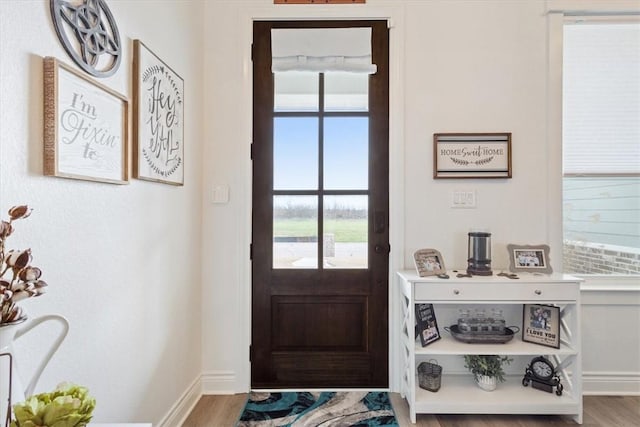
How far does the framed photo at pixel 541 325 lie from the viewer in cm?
199

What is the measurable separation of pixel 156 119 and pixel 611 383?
3.09 m

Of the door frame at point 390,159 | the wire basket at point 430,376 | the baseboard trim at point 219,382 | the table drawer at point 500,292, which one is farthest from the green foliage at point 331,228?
the baseboard trim at point 219,382

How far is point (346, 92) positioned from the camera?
229 cm

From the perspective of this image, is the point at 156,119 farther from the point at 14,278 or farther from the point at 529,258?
the point at 529,258

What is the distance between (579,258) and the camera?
230cm

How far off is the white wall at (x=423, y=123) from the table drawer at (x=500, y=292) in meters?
0.34

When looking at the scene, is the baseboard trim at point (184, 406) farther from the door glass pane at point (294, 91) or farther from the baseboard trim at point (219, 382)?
the door glass pane at point (294, 91)

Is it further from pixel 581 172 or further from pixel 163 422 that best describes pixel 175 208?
pixel 581 172

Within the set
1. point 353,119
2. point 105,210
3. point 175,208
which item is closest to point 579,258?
point 353,119

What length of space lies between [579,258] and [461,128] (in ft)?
3.82

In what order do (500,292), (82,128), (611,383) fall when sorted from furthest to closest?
(611,383), (500,292), (82,128)

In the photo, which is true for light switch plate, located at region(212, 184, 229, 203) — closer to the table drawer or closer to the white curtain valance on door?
the white curtain valance on door

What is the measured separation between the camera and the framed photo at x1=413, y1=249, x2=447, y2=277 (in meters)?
2.00

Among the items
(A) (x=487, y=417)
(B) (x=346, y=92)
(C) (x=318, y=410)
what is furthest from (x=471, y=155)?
(C) (x=318, y=410)
